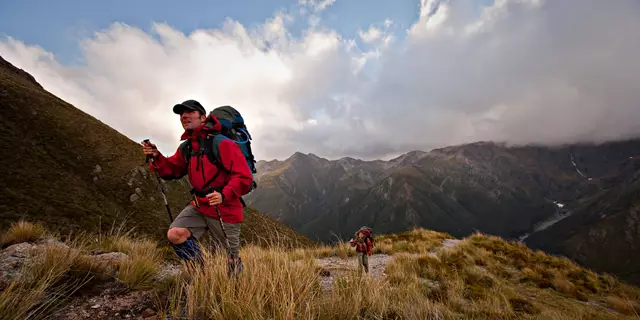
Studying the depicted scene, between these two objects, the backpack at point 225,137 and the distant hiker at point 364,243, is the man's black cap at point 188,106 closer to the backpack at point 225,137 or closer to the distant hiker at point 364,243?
the backpack at point 225,137

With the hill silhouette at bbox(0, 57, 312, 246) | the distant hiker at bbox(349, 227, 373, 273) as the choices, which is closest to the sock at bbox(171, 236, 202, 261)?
the distant hiker at bbox(349, 227, 373, 273)

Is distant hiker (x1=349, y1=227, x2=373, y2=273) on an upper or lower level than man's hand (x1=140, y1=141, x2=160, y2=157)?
lower

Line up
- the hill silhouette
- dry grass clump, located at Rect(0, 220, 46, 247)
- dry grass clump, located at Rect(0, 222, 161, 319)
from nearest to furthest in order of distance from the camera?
dry grass clump, located at Rect(0, 222, 161, 319) < dry grass clump, located at Rect(0, 220, 46, 247) < the hill silhouette

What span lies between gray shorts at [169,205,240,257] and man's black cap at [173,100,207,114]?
1.66 metres

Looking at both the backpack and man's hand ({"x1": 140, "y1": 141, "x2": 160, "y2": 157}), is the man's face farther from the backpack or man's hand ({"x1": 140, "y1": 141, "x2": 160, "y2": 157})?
man's hand ({"x1": 140, "y1": 141, "x2": 160, "y2": 157})

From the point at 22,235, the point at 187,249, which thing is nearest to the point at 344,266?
the point at 187,249

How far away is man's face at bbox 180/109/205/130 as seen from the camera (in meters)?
4.42

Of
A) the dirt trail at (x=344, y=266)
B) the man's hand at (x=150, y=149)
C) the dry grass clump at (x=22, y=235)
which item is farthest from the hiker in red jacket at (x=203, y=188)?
the dry grass clump at (x=22, y=235)

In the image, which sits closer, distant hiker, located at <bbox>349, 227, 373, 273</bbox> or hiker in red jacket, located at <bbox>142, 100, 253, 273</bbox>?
hiker in red jacket, located at <bbox>142, 100, 253, 273</bbox>

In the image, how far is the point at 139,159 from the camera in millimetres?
40125

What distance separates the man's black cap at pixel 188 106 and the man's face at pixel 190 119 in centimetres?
6

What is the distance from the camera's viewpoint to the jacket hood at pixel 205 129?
4.41m

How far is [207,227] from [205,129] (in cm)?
169

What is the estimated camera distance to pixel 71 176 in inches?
1181
